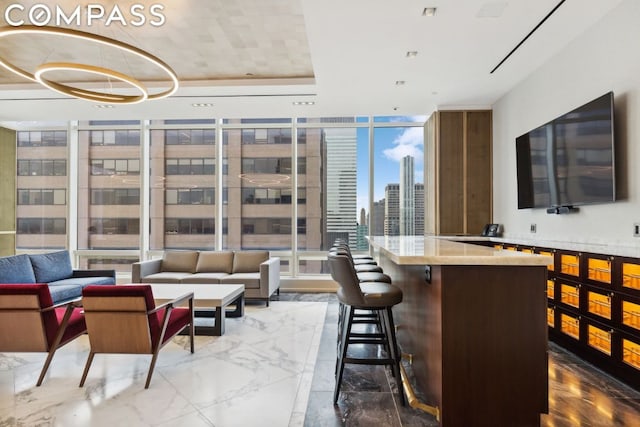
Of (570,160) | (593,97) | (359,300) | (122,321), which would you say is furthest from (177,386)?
(593,97)

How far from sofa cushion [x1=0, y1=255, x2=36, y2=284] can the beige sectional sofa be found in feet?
4.04

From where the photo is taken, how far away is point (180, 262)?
6.16m

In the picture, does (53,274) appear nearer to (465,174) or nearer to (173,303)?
(173,303)

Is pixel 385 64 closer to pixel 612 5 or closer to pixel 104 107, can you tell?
pixel 612 5

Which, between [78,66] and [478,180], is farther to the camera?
[478,180]

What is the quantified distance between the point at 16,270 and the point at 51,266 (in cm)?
59

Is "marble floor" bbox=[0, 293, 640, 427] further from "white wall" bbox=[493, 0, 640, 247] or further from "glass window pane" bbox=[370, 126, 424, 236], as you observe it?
"glass window pane" bbox=[370, 126, 424, 236]

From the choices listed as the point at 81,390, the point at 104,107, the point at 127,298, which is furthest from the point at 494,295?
the point at 104,107

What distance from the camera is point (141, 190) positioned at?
7.18 m

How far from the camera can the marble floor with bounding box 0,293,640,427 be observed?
227 centimetres

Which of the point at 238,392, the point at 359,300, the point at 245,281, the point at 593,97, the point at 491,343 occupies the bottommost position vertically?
the point at 238,392

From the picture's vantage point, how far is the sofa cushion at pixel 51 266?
4918mm

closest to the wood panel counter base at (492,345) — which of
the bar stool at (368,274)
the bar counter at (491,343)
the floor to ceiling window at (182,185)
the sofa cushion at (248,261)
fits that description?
the bar counter at (491,343)

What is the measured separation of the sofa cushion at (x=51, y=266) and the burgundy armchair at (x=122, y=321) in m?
2.82
